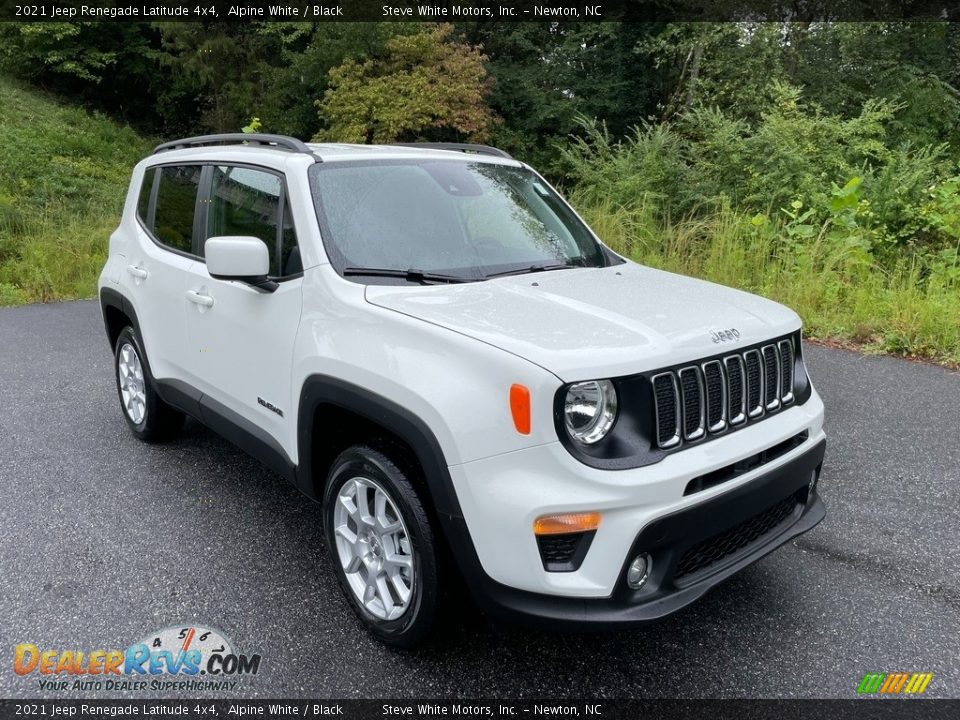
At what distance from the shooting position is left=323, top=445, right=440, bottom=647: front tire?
2.40 meters

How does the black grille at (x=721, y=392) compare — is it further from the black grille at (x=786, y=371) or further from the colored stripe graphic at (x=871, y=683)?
the colored stripe graphic at (x=871, y=683)

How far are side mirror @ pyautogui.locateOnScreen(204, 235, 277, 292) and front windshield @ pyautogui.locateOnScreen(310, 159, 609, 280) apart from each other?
0.88ft

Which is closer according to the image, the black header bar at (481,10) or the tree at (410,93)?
the tree at (410,93)

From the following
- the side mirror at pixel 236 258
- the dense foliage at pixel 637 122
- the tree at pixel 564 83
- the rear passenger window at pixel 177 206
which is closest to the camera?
the side mirror at pixel 236 258

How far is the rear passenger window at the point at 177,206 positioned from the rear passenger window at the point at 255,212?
236 mm

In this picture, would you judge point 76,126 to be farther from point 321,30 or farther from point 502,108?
point 502,108

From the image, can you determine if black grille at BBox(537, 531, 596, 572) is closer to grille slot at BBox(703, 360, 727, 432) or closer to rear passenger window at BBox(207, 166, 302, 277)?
grille slot at BBox(703, 360, 727, 432)

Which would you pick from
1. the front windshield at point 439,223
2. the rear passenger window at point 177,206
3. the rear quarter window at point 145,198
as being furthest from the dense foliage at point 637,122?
the rear quarter window at point 145,198

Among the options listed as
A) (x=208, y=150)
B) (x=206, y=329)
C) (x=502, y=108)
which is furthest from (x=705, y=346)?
(x=502, y=108)

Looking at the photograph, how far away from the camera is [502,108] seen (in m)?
21.1

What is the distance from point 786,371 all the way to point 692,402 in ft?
2.11

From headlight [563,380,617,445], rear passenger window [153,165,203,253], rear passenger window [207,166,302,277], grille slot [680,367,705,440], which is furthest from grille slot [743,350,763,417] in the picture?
rear passenger window [153,165,203,253]

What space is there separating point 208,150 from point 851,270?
252 inches

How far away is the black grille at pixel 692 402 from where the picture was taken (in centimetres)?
233
